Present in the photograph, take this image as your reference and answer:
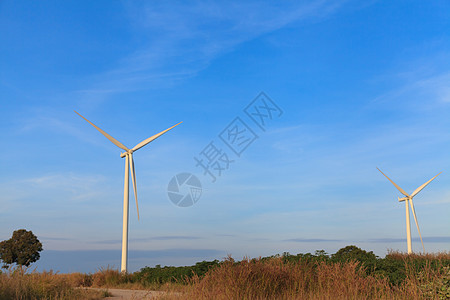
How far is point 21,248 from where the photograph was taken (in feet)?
150

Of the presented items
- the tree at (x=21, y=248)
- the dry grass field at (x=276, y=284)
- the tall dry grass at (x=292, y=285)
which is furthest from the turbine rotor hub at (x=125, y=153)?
the tree at (x=21, y=248)

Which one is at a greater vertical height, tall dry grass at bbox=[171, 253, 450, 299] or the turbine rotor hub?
the turbine rotor hub

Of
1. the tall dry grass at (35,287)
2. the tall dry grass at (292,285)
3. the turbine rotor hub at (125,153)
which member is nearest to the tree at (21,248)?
the turbine rotor hub at (125,153)

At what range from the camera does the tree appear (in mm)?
45188

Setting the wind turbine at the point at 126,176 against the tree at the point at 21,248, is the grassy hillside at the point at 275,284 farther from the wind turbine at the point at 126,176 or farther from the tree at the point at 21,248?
the tree at the point at 21,248

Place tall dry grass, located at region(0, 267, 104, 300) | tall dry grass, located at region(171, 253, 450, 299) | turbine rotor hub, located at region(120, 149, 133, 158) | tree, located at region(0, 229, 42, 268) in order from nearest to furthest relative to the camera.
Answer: tall dry grass, located at region(171, 253, 450, 299), tall dry grass, located at region(0, 267, 104, 300), turbine rotor hub, located at region(120, 149, 133, 158), tree, located at region(0, 229, 42, 268)

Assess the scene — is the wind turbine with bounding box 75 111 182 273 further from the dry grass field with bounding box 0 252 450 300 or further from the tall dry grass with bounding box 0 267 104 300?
the dry grass field with bounding box 0 252 450 300

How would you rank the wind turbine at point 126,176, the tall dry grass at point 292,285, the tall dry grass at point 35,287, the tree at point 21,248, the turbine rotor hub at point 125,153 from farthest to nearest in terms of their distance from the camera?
the tree at point 21,248 → the turbine rotor hub at point 125,153 → the wind turbine at point 126,176 → the tall dry grass at point 35,287 → the tall dry grass at point 292,285

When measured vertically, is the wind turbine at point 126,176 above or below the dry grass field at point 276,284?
above

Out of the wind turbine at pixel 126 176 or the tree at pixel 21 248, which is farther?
the tree at pixel 21 248

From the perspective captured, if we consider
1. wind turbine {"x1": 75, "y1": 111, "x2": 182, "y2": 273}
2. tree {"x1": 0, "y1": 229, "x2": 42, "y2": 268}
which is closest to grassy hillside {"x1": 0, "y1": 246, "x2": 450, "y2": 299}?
wind turbine {"x1": 75, "y1": 111, "x2": 182, "y2": 273}

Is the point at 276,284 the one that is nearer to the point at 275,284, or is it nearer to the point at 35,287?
the point at 275,284

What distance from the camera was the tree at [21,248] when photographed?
45.2 m

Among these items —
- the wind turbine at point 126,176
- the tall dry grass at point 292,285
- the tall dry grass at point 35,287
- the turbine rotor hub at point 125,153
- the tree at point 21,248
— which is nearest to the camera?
the tall dry grass at point 292,285
